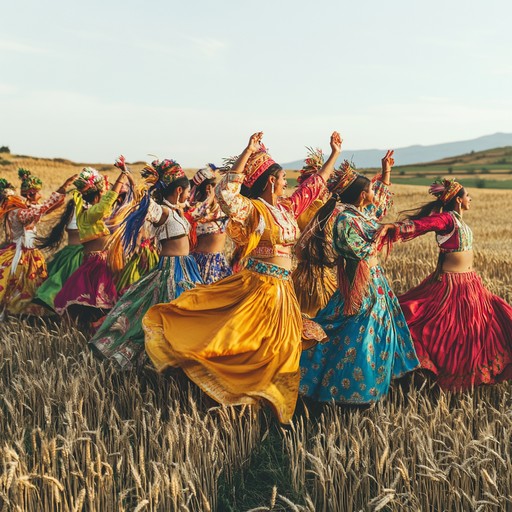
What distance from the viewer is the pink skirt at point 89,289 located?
7391mm

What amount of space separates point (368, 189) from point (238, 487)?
7.96 ft

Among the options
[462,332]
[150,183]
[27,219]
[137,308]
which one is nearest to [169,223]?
[150,183]

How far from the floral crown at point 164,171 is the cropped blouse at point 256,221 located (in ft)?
4.89

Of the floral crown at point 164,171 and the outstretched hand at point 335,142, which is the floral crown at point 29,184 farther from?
the outstretched hand at point 335,142

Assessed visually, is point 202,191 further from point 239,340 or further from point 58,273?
point 239,340

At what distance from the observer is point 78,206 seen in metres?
7.66

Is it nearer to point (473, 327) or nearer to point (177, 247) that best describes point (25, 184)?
point (177, 247)

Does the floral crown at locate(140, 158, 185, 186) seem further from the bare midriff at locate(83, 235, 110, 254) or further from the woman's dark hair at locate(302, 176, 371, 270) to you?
the bare midriff at locate(83, 235, 110, 254)

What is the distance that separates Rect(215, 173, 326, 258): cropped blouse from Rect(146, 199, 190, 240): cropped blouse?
138 centimetres

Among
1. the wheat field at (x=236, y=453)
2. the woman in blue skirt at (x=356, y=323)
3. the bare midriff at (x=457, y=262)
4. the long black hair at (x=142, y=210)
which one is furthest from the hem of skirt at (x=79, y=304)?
the bare midriff at (x=457, y=262)

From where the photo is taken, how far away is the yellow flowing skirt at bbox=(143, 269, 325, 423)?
4504 millimetres

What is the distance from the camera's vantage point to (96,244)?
7812 millimetres

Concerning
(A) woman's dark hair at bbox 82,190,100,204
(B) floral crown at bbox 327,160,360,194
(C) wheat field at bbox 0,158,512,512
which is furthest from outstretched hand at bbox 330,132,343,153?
(A) woman's dark hair at bbox 82,190,100,204

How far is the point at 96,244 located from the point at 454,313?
4.36 meters
